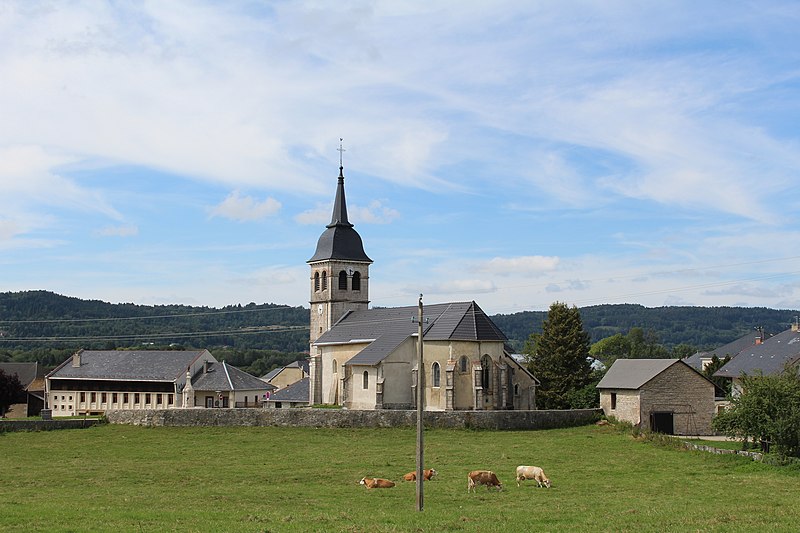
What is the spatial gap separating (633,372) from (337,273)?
2484cm

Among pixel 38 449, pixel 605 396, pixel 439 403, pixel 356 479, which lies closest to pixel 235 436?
pixel 38 449

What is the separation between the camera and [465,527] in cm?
1706

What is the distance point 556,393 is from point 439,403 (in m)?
Result: 9.94

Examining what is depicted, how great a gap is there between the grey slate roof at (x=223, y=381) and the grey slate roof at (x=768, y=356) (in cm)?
3660

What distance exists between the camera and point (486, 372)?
5100cm

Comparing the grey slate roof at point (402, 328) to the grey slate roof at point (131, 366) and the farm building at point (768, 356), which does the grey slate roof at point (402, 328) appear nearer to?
the grey slate roof at point (131, 366)

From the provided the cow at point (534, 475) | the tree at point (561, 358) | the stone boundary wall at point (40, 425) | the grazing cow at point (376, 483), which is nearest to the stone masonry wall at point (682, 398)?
the tree at point (561, 358)

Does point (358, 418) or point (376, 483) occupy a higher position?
point (358, 418)

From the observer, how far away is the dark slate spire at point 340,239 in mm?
64312

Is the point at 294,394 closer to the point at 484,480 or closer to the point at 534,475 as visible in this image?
the point at 534,475

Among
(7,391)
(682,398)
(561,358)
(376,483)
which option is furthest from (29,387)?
(376,483)

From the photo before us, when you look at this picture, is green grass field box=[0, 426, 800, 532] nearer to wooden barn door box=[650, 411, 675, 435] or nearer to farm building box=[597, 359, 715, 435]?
farm building box=[597, 359, 715, 435]

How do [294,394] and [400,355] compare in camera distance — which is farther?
[294,394]

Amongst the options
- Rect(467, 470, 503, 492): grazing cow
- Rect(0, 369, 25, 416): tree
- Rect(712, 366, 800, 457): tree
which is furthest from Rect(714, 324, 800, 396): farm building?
Rect(0, 369, 25, 416): tree
